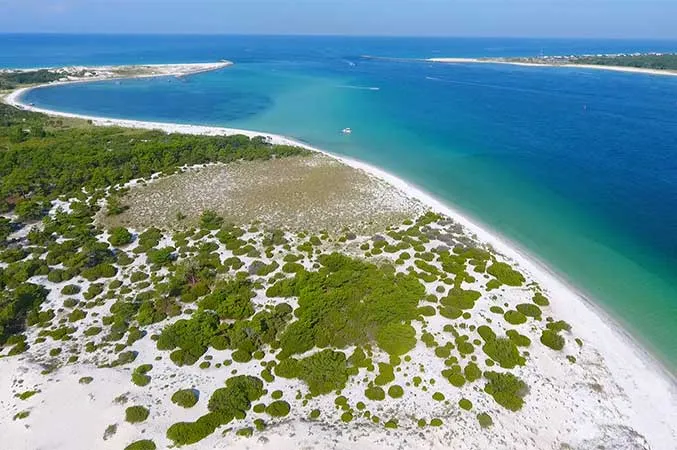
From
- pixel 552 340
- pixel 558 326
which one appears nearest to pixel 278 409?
pixel 552 340

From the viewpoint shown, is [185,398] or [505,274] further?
[505,274]

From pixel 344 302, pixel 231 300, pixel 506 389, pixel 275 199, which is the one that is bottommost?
pixel 506 389

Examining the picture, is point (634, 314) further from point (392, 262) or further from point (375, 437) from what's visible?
point (375, 437)

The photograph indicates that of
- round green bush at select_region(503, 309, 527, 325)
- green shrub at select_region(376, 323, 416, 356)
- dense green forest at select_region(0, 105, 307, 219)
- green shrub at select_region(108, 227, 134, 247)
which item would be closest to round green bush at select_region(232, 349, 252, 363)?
green shrub at select_region(376, 323, 416, 356)

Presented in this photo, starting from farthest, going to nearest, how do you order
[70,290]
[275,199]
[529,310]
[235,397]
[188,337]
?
[275,199]
[70,290]
[529,310]
[188,337]
[235,397]

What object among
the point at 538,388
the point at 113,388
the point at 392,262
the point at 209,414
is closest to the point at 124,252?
the point at 113,388

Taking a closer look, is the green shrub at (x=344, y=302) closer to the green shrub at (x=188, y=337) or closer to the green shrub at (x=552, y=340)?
the green shrub at (x=188, y=337)

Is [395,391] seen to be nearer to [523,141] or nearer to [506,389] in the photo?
[506,389]

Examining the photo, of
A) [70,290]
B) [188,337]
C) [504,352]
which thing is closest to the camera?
[504,352]
